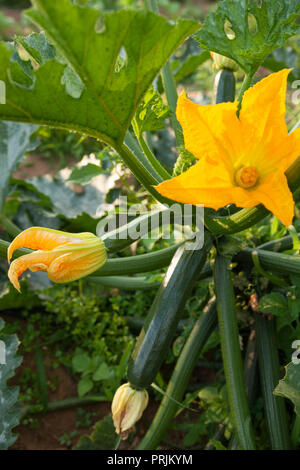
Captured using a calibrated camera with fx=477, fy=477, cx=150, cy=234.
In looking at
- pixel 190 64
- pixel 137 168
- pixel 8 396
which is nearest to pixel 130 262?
pixel 137 168

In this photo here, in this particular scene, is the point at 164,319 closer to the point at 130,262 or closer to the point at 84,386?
the point at 130,262

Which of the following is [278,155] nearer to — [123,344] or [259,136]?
[259,136]

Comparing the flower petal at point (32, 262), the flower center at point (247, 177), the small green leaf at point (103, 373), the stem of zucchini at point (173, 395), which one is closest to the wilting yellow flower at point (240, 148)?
the flower center at point (247, 177)

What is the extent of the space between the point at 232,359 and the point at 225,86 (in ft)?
2.65

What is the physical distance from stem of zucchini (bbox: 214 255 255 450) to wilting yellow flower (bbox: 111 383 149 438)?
24 cm

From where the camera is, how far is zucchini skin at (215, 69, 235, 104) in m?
1.45

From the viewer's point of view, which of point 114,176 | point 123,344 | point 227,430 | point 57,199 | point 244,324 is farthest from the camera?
point 57,199

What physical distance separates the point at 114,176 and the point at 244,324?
821 mm

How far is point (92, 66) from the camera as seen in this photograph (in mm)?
879

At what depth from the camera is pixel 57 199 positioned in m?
2.15

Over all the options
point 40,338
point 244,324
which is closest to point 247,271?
point 244,324

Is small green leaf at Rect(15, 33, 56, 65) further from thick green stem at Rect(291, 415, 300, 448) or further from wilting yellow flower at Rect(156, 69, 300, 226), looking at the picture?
thick green stem at Rect(291, 415, 300, 448)

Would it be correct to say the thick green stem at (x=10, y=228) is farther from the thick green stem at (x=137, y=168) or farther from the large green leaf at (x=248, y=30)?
the large green leaf at (x=248, y=30)

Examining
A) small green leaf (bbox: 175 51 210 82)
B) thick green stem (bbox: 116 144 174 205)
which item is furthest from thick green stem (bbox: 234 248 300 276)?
small green leaf (bbox: 175 51 210 82)
